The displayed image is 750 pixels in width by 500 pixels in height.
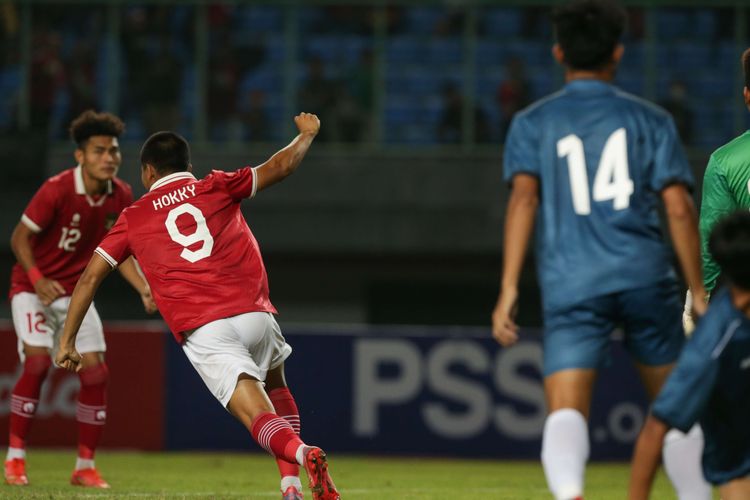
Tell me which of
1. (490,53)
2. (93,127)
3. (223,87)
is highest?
(93,127)

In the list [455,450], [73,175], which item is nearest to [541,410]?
[455,450]

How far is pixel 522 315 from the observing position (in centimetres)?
1908

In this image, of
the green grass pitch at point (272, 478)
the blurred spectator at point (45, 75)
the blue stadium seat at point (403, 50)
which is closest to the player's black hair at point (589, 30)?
the green grass pitch at point (272, 478)

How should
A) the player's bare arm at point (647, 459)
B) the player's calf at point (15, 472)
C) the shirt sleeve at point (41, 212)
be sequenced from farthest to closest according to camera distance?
the shirt sleeve at point (41, 212)
the player's calf at point (15, 472)
the player's bare arm at point (647, 459)

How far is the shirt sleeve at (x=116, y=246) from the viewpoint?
6.60m

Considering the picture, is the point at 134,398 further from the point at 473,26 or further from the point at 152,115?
the point at 473,26

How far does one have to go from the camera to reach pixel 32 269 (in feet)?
28.3

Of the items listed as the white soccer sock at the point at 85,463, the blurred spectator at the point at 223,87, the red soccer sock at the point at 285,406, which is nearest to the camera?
the red soccer sock at the point at 285,406

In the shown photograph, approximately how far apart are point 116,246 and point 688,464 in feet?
9.95

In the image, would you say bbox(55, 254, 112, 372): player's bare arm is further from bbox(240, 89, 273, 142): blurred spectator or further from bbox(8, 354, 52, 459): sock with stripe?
bbox(240, 89, 273, 142): blurred spectator

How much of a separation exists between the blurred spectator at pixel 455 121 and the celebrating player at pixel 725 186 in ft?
40.8

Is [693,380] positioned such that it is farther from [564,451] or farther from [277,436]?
[277,436]

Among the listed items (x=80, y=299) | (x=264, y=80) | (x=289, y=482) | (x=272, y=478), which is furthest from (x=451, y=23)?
(x=289, y=482)

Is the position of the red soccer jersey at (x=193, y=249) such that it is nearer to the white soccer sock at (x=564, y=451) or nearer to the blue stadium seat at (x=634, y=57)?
the white soccer sock at (x=564, y=451)
